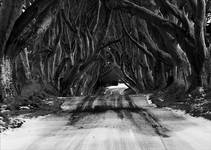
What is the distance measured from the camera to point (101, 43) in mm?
22891

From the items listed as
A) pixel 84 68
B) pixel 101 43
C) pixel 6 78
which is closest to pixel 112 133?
pixel 6 78

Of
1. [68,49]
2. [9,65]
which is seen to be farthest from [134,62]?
[9,65]

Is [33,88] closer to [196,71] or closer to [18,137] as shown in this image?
[196,71]

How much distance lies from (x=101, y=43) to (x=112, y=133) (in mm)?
16664

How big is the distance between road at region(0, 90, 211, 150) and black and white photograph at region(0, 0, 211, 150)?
0.7 inches

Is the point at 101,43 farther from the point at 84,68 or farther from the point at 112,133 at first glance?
the point at 112,133

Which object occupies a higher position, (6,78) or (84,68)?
(84,68)

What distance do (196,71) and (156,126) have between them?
5.21 meters

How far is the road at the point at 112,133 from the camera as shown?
5621mm

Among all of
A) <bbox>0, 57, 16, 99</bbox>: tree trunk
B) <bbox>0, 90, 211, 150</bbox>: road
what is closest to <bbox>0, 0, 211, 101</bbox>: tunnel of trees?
<bbox>0, 57, 16, 99</bbox>: tree trunk

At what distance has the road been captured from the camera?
5621mm

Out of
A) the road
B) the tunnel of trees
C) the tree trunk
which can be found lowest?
the road

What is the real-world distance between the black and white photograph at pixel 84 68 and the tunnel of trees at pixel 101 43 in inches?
1.4

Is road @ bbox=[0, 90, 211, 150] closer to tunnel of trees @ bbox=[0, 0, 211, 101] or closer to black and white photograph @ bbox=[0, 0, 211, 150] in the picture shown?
black and white photograph @ bbox=[0, 0, 211, 150]
